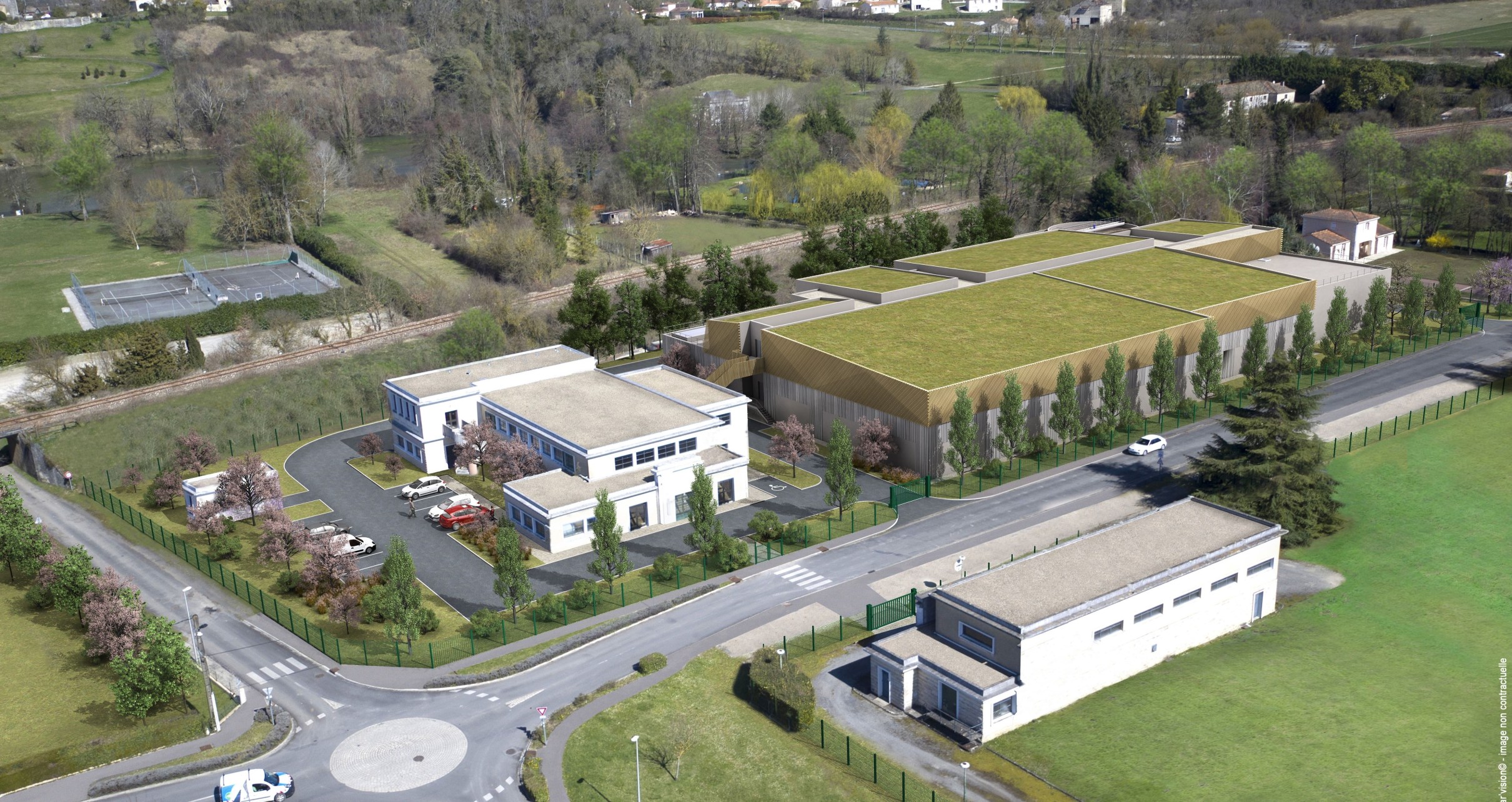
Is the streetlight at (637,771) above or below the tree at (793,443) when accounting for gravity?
below

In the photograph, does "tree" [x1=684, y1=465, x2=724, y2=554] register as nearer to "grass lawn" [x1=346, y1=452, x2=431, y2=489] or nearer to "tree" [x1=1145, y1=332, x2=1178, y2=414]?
"grass lawn" [x1=346, y1=452, x2=431, y2=489]

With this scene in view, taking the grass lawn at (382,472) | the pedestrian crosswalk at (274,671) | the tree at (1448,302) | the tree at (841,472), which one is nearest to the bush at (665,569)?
the tree at (841,472)

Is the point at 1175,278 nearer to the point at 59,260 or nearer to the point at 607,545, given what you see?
the point at 607,545

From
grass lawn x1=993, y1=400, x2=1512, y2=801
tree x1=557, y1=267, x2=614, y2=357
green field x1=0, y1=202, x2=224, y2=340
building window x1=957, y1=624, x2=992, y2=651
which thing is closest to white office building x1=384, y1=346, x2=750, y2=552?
tree x1=557, y1=267, x2=614, y2=357

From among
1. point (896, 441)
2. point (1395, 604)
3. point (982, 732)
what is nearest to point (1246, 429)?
point (1395, 604)

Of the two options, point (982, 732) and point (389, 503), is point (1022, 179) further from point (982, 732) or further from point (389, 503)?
point (982, 732)

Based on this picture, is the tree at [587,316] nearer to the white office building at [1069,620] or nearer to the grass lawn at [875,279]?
→ the grass lawn at [875,279]
